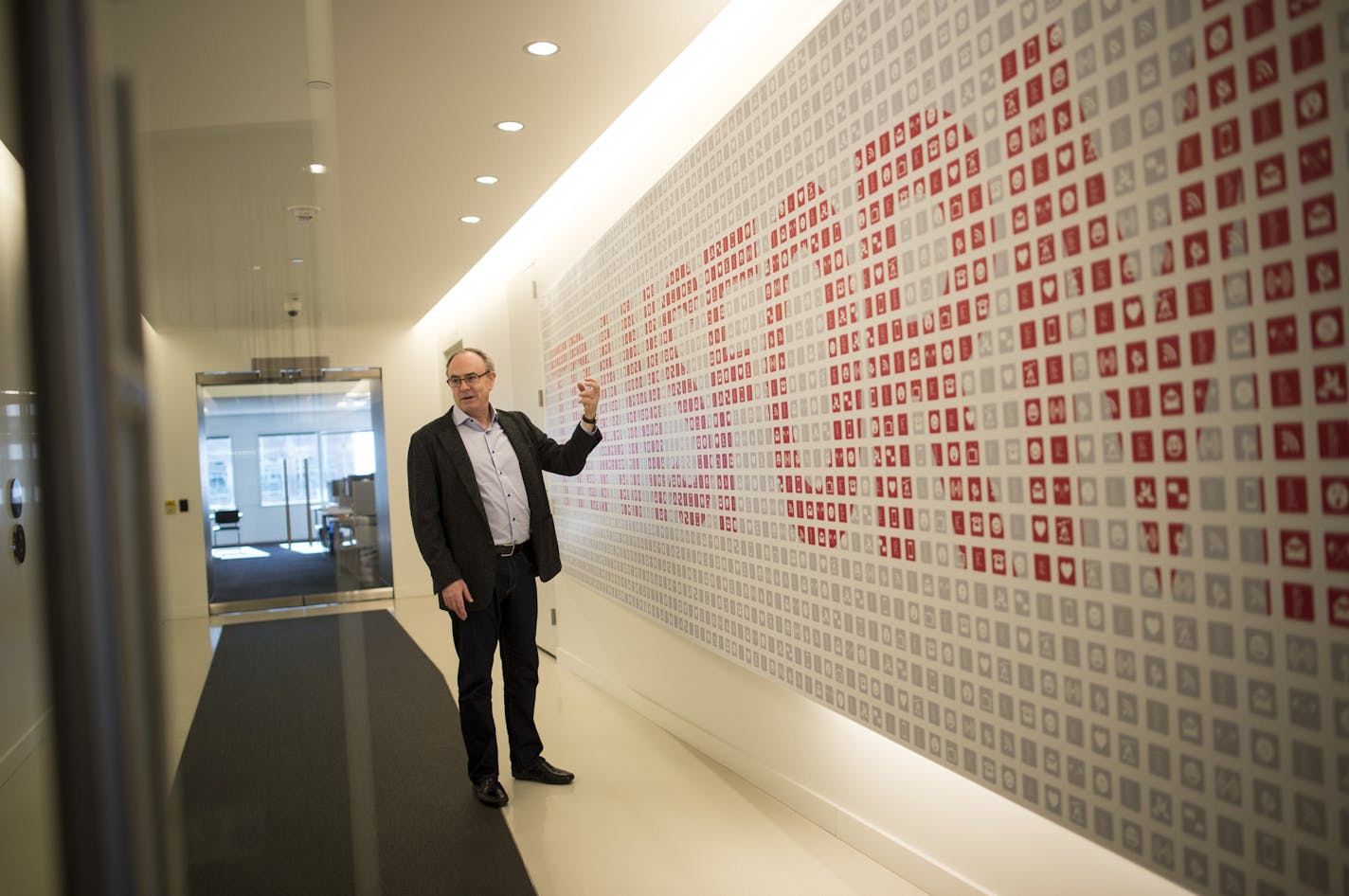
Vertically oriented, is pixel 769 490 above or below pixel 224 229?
below

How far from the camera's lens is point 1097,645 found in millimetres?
1642

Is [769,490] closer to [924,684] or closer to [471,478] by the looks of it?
[924,684]

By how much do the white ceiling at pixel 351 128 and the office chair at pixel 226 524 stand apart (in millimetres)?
229

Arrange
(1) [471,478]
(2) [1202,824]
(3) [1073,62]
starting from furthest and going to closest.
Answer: (1) [471,478], (3) [1073,62], (2) [1202,824]

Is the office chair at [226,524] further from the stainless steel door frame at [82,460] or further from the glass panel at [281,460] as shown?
the stainless steel door frame at [82,460]

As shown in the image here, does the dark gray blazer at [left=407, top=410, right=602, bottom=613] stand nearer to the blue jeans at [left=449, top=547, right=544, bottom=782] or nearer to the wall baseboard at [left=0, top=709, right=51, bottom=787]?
the blue jeans at [left=449, top=547, right=544, bottom=782]

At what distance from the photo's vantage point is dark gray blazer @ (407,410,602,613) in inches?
137

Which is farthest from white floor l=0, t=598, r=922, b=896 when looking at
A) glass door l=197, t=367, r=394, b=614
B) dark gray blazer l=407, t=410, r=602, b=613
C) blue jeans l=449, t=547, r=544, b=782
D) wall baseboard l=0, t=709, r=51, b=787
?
wall baseboard l=0, t=709, r=51, b=787

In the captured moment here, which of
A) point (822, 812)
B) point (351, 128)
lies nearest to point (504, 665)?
point (822, 812)

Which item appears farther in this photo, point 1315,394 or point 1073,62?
point 1073,62

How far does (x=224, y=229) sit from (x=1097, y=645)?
57.4 inches

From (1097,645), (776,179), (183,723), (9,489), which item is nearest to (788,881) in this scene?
(1097,645)

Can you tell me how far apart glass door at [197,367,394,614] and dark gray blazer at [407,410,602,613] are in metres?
1.86

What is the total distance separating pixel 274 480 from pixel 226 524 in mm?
214
